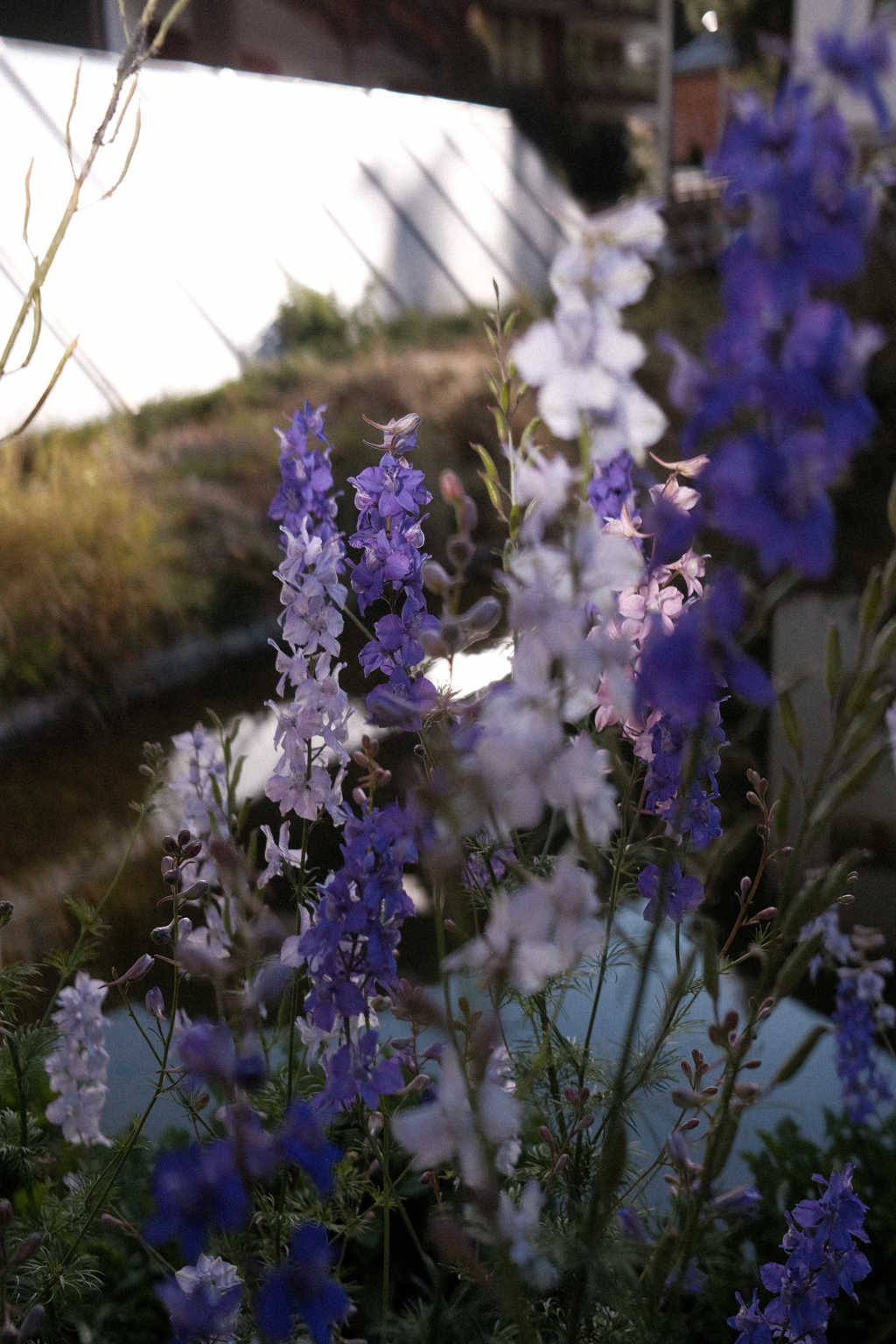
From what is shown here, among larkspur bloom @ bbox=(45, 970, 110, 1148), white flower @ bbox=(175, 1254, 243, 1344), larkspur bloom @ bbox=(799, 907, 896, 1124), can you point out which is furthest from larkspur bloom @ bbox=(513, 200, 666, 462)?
larkspur bloom @ bbox=(799, 907, 896, 1124)

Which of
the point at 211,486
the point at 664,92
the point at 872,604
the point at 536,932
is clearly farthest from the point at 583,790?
the point at 664,92

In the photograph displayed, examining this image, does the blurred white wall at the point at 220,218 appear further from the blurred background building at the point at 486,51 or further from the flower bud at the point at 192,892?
the flower bud at the point at 192,892

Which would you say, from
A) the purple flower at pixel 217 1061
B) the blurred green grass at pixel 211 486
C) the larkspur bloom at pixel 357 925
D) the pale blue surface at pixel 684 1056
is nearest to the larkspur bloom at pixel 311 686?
the larkspur bloom at pixel 357 925

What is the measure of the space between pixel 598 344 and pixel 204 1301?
439mm

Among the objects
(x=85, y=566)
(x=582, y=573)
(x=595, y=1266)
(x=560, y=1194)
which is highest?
(x=582, y=573)

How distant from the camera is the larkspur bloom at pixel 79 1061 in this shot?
3.62 ft

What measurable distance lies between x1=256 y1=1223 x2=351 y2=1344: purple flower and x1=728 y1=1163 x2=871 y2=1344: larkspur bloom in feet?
1.51

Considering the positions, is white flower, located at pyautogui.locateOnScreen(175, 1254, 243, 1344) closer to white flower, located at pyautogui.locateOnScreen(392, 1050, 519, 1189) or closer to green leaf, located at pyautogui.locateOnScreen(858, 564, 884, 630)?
white flower, located at pyautogui.locateOnScreen(392, 1050, 519, 1189)

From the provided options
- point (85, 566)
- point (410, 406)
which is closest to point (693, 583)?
point (85, 566)

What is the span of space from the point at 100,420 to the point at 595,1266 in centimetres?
515

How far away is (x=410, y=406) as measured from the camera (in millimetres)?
5414

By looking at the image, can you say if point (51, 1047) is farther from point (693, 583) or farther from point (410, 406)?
point (410, 406)

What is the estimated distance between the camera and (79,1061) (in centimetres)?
113

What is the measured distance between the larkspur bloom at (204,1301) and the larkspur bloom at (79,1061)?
36 cm
